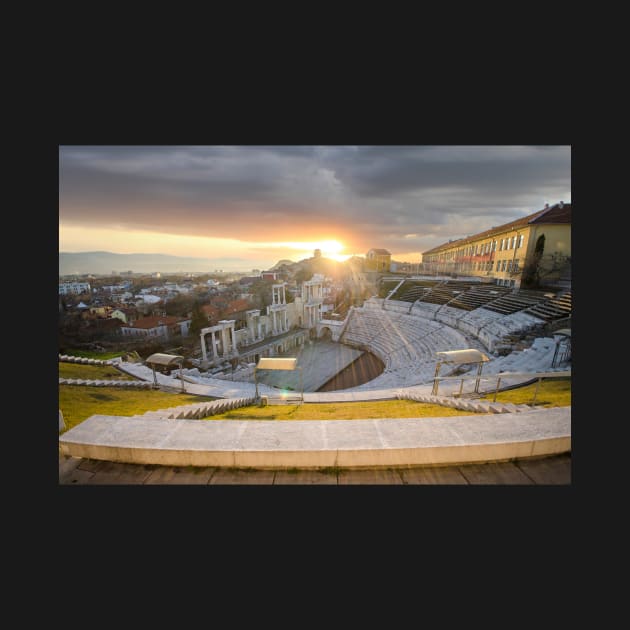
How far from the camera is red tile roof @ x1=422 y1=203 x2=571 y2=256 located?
12.2ft

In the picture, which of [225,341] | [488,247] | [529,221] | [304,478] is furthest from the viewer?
[225,341]

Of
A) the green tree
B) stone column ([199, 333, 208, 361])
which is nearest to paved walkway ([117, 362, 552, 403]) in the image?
the green tree

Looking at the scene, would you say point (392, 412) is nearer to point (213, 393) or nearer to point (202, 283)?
point (213, 393)

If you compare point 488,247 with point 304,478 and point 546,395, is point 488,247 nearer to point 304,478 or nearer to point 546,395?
point 546,395

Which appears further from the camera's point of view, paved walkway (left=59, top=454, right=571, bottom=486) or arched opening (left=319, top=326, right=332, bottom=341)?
arched opening (left=319, top=326, right=332, bottom=341)

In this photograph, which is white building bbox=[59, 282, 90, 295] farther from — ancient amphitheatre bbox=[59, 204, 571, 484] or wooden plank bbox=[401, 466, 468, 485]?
wooden plank bbox=[401, 466, 468, 485]

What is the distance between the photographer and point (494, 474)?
8.89ft

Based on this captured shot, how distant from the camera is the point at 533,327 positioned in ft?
27.2

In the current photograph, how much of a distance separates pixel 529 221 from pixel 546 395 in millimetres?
3380

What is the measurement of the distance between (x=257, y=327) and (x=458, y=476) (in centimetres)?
1899

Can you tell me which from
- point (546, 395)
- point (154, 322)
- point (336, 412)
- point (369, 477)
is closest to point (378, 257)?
point (546, 395)

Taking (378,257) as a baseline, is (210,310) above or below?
below

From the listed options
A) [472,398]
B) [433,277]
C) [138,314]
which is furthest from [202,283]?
[433,277]

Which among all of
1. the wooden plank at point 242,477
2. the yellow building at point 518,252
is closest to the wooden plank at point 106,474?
the wooden plank at point 242,477
